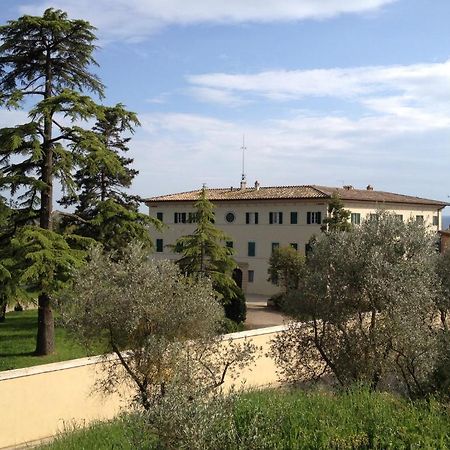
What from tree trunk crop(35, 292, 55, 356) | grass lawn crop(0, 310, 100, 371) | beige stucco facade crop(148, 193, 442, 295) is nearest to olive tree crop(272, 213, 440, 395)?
grass lawn crop(0, 310, 100, 371)

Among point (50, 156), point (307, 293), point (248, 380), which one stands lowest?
point (248, 380)

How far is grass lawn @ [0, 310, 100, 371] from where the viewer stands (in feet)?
60.6

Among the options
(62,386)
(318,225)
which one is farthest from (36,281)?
(318,225)

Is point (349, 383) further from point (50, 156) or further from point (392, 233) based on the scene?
point (50, 156)

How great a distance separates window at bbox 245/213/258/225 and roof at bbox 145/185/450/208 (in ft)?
4.03

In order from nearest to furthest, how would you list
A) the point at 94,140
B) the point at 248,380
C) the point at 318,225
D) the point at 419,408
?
the point at 419,408, the point at 248,380, the point at 94,140, the point at 318,225

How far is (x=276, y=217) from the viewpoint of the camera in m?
42.0

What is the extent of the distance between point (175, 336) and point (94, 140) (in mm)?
10945

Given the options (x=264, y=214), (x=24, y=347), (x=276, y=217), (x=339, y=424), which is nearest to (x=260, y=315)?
(x=276, y=217)

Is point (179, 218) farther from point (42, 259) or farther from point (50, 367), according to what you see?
point (50, 367)

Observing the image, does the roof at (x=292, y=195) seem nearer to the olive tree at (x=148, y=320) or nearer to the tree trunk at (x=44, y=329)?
the tree trunk at (x=44, y=329)

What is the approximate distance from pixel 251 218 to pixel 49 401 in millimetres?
30212

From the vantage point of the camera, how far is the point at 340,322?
11.1m

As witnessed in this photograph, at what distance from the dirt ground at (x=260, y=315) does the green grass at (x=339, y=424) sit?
17.0m
